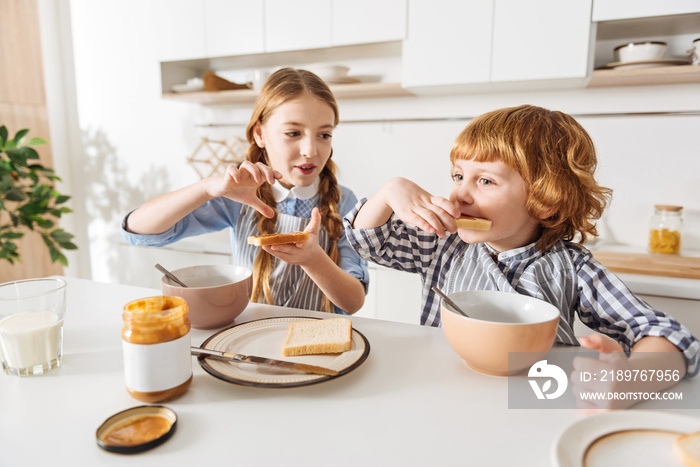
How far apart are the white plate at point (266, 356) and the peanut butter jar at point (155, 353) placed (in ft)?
0.19

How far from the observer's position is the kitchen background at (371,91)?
198cm

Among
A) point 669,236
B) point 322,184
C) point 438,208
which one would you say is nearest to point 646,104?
point 669,236

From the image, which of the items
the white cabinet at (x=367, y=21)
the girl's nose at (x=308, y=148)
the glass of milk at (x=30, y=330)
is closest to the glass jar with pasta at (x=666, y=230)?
the white cabinet at (x=367, y=21)

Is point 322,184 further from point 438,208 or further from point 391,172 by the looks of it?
point 391,172

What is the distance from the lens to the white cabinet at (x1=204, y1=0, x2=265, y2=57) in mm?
2457

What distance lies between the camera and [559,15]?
73.9 inches

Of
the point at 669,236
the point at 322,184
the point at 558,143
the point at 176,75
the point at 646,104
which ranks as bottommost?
the point at 669,236

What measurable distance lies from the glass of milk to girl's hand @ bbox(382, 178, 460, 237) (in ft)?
2.04

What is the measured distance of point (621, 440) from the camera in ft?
1.65

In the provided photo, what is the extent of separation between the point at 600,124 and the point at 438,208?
→ 70.4 inches

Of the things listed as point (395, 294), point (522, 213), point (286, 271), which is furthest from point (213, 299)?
point (395, 294)

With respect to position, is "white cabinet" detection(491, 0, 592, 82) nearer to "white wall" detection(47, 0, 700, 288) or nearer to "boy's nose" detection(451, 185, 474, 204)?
"white wall" detection(47, 0, 700, 288)

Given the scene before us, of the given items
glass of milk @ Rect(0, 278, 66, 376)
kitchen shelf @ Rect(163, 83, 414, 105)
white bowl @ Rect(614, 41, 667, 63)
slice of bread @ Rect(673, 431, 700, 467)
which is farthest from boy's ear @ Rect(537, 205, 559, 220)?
kitchen shelf @ Rect(163, 83, 414, 105)

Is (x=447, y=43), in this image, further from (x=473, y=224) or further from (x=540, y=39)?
(x=473, y=224)
